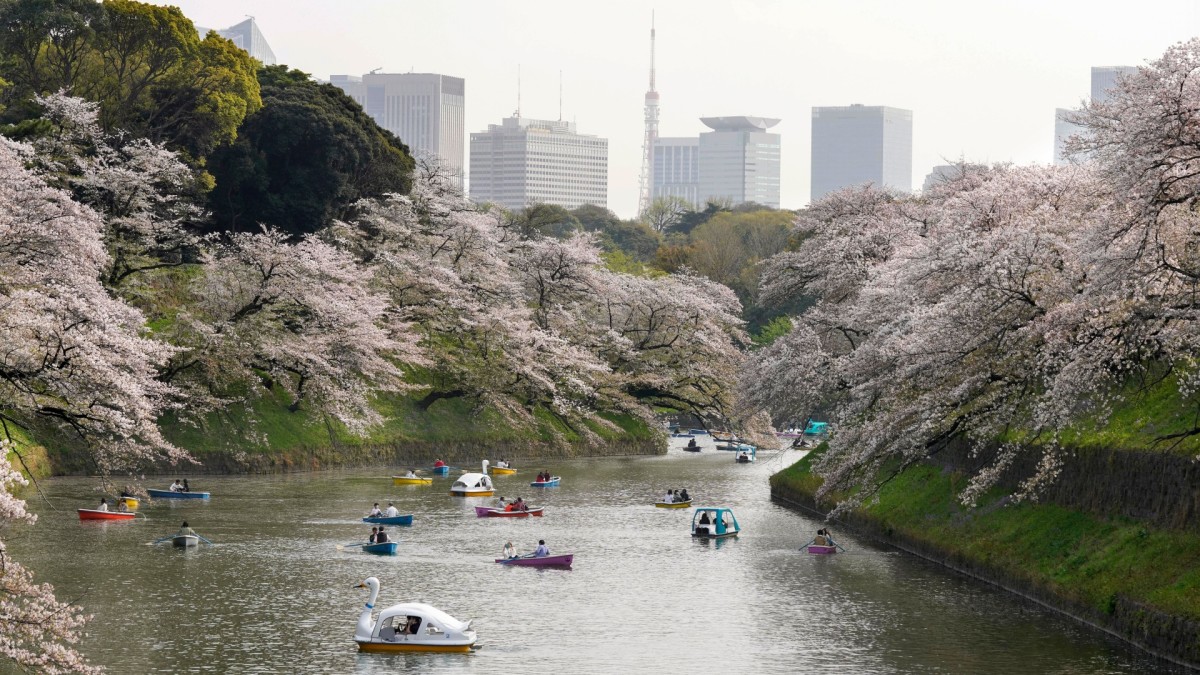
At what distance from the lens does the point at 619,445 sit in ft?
307

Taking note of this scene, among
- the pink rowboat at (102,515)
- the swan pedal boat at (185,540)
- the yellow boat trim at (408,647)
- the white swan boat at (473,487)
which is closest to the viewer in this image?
the yellow boat trim at (408,647)

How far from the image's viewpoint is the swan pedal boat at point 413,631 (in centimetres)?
3347

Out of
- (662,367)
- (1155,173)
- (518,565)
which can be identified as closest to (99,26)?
(662,367)

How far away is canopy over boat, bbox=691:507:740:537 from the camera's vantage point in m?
53.1

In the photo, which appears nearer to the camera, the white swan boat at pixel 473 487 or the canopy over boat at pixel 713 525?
the canopy over boat at pixel 713 525

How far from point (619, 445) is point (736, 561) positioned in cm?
4605

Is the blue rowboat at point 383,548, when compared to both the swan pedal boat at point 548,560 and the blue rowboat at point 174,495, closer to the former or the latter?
the swan pedal boat at point 548,560

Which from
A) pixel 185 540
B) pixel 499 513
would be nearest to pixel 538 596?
pixel 185 540

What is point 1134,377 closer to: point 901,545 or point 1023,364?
point 1023,364

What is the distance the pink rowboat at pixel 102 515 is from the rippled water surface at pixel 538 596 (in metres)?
0.64

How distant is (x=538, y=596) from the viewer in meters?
40.5

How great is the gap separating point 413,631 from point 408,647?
1.32 ft

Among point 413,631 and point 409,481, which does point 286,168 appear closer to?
point 409,481

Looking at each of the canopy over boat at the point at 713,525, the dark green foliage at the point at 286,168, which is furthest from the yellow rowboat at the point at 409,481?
the dark green foliage at the point at 286,168
